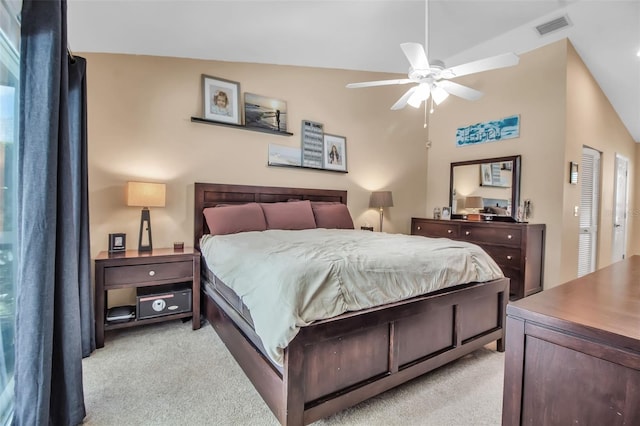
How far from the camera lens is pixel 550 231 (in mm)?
3865

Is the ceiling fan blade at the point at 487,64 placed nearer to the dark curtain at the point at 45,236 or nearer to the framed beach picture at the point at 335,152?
the framed beach picture at the point at 335,152

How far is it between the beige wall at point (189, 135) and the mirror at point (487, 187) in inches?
46.1

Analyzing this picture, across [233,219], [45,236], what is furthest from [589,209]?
Answer: [45,236]

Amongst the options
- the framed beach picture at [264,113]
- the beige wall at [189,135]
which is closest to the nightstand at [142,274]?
the beige wall at [189,135]

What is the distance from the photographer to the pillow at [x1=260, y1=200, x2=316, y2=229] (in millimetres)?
3424

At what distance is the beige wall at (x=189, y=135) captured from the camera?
9.54 feet

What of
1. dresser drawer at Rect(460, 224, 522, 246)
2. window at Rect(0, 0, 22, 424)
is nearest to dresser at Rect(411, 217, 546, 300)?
dresser drawer at Rect(460, 224, 522, 246)

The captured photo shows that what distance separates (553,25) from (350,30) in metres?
2.37

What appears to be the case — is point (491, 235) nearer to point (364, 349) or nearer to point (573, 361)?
point (364, 349)

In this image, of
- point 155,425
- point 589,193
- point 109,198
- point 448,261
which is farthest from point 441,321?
point 589,193

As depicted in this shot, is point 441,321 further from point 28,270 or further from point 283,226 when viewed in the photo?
point 28,270

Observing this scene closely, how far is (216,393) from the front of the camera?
185cm

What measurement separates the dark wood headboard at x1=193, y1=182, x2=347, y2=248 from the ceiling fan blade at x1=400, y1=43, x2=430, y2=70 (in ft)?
7.00

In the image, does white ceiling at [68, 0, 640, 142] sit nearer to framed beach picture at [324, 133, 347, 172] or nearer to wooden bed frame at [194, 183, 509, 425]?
framed beach picture at [324, 133, 347, 172]
